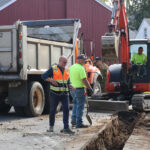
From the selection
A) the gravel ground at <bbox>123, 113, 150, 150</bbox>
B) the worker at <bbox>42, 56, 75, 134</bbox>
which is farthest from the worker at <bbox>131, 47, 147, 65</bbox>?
the worker at <bbox>42, 56, 75, 134</bbox>

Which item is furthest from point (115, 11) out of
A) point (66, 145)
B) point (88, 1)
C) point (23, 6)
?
point (88, 1)

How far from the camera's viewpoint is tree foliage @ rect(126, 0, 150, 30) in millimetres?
55781

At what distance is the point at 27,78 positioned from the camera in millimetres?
11523

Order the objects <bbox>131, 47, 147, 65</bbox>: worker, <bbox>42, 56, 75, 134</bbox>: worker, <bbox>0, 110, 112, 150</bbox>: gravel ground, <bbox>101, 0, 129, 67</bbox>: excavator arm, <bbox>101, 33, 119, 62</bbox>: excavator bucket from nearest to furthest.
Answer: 1. <bbox>0, 110, 112, 150</bbox>: gravel ground
2. <bbox>42, 56, 75, 134</bbox>: worker
3. <bbox>101, 33, 119, 62</bbox>: excavator bucket
4. <bbox>101, 0, 129, 67</bbox>: excavator arm
5. <bbox>131, 47, 147, 65</bbox>: worker

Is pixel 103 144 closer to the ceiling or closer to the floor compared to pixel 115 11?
closer to the floor

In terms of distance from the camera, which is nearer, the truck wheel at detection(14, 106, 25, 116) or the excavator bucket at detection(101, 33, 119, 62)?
the excavator bucket at detection(101, 33, 119, 62)

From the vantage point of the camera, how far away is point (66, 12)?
2794 cm

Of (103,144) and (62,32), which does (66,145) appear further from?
(62,32)

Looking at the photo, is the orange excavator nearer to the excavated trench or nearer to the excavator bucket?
the excavated trench

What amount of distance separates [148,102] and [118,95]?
1.27 meters

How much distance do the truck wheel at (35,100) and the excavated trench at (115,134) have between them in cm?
225

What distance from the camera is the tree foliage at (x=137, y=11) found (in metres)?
55.8

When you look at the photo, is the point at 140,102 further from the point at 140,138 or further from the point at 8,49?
the point at 8,49

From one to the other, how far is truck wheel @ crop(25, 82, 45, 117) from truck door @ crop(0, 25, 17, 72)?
94cm
